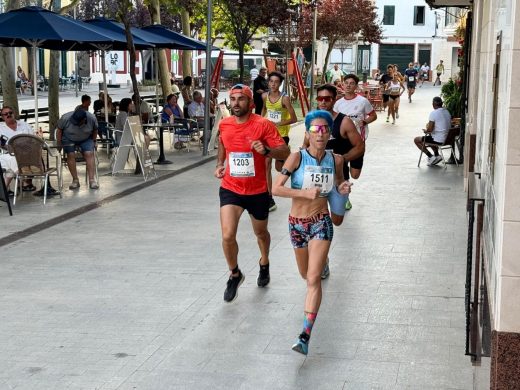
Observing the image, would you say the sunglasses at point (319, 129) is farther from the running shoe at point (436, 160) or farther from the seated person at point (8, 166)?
the running shoe at point (436, 160)

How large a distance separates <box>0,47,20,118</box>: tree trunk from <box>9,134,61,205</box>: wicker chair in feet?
20.7

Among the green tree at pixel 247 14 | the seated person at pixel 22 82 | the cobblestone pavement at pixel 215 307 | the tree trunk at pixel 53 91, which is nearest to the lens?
the cobblestone pavement at pixel 215 307

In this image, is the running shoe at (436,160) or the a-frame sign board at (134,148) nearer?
the a-frame sign board at (134,148)

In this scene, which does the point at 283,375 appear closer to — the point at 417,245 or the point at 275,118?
the point at 417,245

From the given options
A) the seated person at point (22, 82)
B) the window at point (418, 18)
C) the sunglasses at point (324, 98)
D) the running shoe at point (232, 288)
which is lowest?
the seated person at point (22, 82)

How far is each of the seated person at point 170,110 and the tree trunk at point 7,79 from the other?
117 inches

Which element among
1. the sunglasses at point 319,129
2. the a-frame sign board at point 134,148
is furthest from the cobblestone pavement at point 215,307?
the a-frame sign board at point 134,148

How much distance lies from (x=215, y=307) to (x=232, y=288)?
11.8 inches

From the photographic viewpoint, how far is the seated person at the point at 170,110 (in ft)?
66.1

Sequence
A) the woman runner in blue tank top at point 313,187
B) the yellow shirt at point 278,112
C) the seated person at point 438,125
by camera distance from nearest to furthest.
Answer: the woman runner in blue tank top at point 313,187 → the yellow shirt at point 278,112 → the seated person at point 438,125

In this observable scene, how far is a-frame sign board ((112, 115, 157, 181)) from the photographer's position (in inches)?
616

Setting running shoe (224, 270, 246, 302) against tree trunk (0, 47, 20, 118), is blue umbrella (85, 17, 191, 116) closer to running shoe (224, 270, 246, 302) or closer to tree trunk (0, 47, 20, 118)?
tree trunk (0, 47, 20, 118)

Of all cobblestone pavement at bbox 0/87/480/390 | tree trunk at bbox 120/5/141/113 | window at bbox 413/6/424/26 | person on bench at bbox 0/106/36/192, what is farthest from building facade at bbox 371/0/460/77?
cobblestone pavement at bbox 0/87/480/390

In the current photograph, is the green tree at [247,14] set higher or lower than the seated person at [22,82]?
higher
